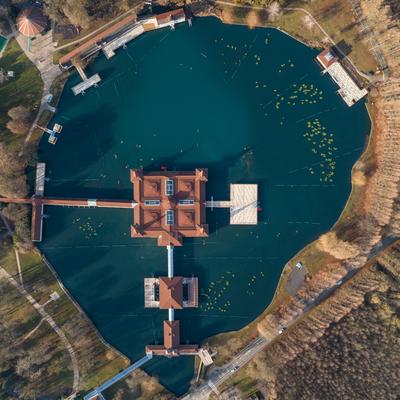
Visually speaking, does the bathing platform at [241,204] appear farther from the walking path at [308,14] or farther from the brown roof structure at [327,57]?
the walking path at [308,14]

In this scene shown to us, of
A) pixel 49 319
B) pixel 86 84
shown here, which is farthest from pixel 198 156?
pixel 49 319

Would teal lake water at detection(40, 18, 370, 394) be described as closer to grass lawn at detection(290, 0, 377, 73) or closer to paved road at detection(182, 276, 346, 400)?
paved road at detection(182, 276, 346, 400)

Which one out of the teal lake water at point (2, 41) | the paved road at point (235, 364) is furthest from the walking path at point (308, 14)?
the teal lake water at point (2, 41)

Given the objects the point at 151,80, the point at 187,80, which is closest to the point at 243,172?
the point at 187,80

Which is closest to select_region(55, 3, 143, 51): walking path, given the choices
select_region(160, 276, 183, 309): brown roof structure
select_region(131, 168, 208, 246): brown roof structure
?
select_region(131, 168, 208, 246): brown roof structure

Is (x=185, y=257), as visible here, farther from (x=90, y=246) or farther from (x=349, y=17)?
(x=349, y=17)

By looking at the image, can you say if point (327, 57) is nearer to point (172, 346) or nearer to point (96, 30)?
point (96, 30)
